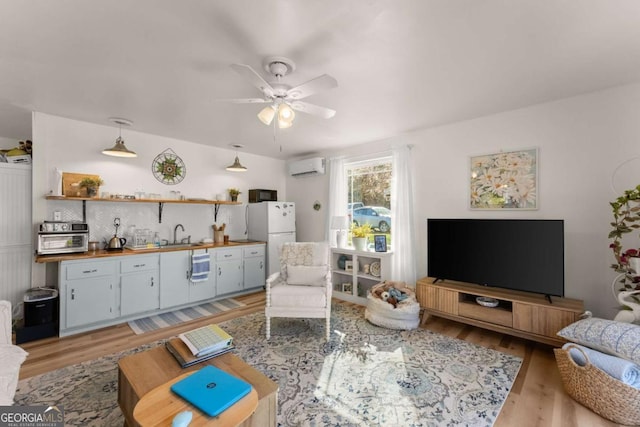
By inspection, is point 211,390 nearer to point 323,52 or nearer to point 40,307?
point 323,52

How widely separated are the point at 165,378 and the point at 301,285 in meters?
1.79

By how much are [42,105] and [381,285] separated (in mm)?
4385

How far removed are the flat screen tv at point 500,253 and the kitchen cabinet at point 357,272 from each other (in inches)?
28.4

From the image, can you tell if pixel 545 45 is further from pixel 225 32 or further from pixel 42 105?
pixel 42 105

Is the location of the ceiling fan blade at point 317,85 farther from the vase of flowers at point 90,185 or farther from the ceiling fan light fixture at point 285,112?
the vase of flowers at point 90,185

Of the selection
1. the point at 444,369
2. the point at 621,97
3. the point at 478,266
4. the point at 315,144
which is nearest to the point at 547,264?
the point at 478,266

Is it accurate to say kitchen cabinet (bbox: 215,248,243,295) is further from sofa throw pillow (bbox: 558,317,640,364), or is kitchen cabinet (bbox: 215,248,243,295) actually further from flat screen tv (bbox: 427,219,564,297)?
sofa throw pillow (bbox: 558,317,640,364)

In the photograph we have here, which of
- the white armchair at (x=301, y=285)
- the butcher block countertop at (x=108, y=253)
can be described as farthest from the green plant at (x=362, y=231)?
the butcher block countertop at (x=108, y=253)

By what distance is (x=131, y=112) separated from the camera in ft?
10.2

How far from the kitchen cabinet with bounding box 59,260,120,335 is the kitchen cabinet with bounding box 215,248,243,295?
1270mm

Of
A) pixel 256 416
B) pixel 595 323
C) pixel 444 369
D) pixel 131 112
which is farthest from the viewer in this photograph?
pixel 131 112

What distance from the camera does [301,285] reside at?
3.22m

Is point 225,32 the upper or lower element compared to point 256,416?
upper

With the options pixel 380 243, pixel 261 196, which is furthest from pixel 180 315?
pixel 380 243
